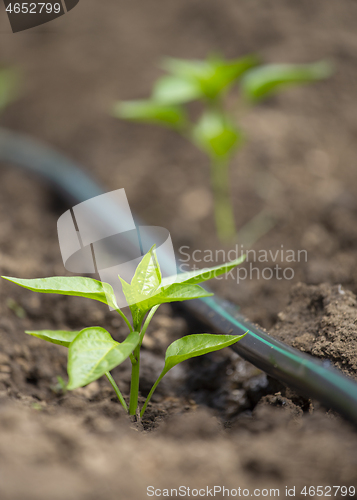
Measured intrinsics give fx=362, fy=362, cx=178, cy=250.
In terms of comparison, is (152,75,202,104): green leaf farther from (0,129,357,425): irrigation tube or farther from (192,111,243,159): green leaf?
(0,129,357,425): irrigation tube

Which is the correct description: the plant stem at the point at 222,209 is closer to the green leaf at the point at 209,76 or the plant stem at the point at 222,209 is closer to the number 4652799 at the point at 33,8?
the green leaf at the point at 209,76

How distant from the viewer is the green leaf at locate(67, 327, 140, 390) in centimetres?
52

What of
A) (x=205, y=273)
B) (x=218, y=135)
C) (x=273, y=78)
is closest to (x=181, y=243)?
(x=218, y=135)

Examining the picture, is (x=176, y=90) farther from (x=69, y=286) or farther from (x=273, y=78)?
(x=69, y=286)

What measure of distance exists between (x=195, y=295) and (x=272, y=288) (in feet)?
2.10

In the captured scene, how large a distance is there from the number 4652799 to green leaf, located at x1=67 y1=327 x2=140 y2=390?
166 centimetres

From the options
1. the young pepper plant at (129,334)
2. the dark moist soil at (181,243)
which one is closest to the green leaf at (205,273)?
the young pepper plant at (129,334)

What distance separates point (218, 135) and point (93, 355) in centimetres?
92

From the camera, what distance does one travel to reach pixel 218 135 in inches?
49.1

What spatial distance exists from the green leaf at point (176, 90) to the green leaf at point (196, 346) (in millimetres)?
940

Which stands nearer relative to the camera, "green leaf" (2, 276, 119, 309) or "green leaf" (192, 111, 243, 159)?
"green leaf" (2, 276, 119, 309)

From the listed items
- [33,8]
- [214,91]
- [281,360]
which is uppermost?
[33,8]

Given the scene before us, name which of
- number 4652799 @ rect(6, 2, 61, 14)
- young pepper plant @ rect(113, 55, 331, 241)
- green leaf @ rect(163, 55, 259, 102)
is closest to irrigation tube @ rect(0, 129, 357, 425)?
young pepper plant @ rect(113, 55, 331, 241)

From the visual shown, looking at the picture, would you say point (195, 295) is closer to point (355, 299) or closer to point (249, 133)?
point (355, 299)
